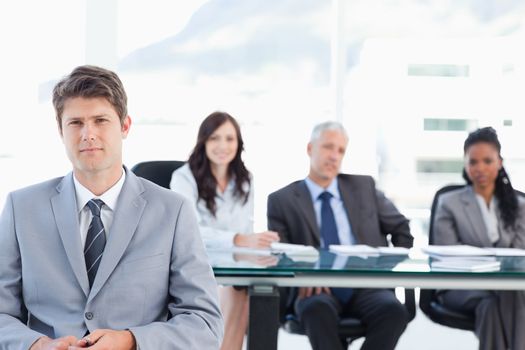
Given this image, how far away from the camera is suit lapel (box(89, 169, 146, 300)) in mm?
1756

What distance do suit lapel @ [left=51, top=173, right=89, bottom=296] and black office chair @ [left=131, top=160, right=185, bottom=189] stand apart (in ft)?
6.61

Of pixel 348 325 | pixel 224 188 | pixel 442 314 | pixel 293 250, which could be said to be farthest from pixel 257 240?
pixel 442 314

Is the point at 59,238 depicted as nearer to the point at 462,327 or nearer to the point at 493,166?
the point at 462,327

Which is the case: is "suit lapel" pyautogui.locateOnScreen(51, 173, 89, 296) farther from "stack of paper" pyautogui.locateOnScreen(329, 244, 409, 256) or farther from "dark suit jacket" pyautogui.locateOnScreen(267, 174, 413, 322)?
"dark suit jacket" pyautogui.locateOnScreen(267, 174, 413, 322)

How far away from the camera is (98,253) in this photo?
1806mm

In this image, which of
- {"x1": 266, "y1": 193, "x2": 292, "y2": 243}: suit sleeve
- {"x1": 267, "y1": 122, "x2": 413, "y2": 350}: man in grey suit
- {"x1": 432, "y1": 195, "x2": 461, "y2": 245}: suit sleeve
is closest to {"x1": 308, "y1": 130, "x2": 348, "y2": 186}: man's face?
{"x1": 267, "y1": 122, "x2": 413, "y2": 350}: man in grey suit

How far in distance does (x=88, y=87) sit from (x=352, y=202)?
244 centimetres

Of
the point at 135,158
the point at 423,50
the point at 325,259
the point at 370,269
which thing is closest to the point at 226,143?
the point at 325,259

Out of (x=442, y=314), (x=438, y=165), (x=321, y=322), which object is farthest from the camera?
(x=438, y=165)

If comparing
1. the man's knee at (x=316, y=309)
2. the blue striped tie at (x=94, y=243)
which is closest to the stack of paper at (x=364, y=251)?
the man's knee at (x=316, y=309)

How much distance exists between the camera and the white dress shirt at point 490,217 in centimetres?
403

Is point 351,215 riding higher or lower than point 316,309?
higher

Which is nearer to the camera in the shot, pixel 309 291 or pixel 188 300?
pixel 188 300

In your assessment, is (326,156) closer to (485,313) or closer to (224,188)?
(224,188)
